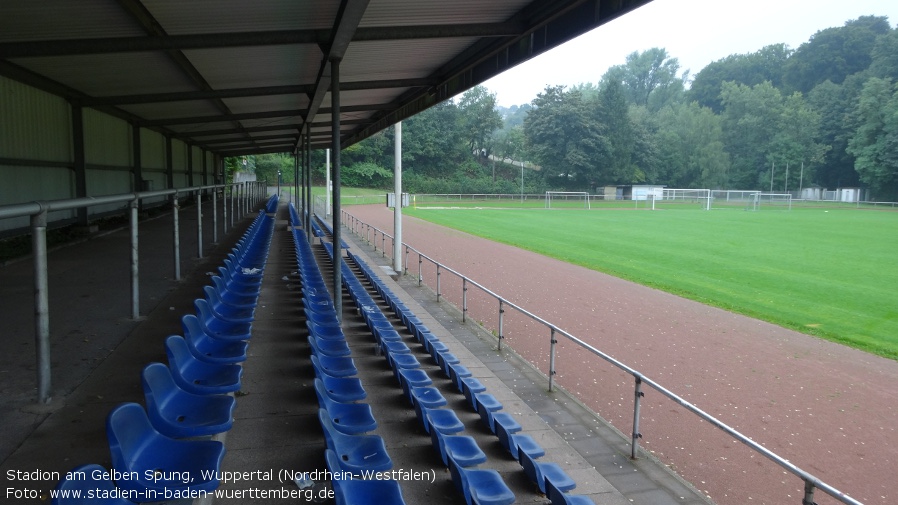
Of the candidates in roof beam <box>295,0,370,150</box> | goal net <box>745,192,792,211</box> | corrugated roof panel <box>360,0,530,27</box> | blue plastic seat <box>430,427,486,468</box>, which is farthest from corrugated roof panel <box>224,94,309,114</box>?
goal net <box>745,192,792,211</box>

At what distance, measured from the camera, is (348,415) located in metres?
4.95

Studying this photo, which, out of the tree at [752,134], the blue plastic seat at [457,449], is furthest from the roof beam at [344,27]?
the tree at [752,134]

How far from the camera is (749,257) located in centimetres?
2339

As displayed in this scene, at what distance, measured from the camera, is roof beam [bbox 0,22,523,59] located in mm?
7023

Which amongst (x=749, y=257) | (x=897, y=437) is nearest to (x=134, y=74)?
(x=897, y=437)

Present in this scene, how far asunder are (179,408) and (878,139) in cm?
8903

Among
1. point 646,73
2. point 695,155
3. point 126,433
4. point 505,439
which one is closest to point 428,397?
point 505,439

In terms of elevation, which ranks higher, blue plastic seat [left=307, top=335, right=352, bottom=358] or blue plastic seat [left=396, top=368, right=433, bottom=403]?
blue plastic seat [left=307, top=335, right=352, bottom=358]

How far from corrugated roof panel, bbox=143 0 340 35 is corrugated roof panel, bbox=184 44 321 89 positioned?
1009 mm

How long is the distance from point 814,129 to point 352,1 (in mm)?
93374

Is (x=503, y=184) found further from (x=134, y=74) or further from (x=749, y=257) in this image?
(x=134, y=74)

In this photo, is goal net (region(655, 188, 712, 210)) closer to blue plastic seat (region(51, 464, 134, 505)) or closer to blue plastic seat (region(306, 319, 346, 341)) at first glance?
blue plastic seat (region(306, 319, 346, 341))

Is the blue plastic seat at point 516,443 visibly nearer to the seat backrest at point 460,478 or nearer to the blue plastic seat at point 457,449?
the blue plastic seat at point 457,449

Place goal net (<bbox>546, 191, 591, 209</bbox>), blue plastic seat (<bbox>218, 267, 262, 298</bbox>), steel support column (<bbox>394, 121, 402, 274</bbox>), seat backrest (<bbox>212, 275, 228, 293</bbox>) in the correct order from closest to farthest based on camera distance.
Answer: seat backrest (<bbox>212, 275, 228, 293</bbox>) → blue plastic seat (<bbox>218, 267, 262, 298</bbox>) → steel support column (<bbox>394, 121, 402, 274</bbox>) → goal net (<bbox>546, 191, 591, 209</bbox>)
